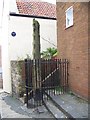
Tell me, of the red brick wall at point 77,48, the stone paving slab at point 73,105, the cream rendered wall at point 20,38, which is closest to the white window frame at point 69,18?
the red brick wall at point 77,48

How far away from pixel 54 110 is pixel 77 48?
243cm

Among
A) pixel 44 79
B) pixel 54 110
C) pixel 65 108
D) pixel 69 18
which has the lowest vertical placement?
pixel 54 110

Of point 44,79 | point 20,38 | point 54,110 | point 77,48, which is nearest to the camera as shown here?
point 54,110

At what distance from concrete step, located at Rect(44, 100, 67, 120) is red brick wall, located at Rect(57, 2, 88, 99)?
1.07 meters

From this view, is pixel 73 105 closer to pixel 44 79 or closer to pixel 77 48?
pixel 77 48

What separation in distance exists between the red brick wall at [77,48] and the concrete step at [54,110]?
42.0 inches

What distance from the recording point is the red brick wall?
8375 millimetres

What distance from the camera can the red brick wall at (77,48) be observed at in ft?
27.5

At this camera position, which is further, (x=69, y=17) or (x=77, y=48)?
(x=69, y=17)

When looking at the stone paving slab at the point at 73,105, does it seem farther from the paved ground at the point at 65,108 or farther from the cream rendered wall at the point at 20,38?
the cream rendered wall at the point at 20,38

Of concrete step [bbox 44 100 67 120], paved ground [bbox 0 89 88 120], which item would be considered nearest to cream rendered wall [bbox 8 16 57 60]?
paved ground [bbox 0 89 88 120]

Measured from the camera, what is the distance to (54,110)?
8188 millimetres

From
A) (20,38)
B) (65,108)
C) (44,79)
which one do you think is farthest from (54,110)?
(20,38)

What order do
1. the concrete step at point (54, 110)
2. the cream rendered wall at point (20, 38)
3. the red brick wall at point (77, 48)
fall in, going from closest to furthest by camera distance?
1. the concrete step at point (54, 110)
2. the red brick wall at point (77, 48)
3. the cream rendered wall at point (20, 38)
